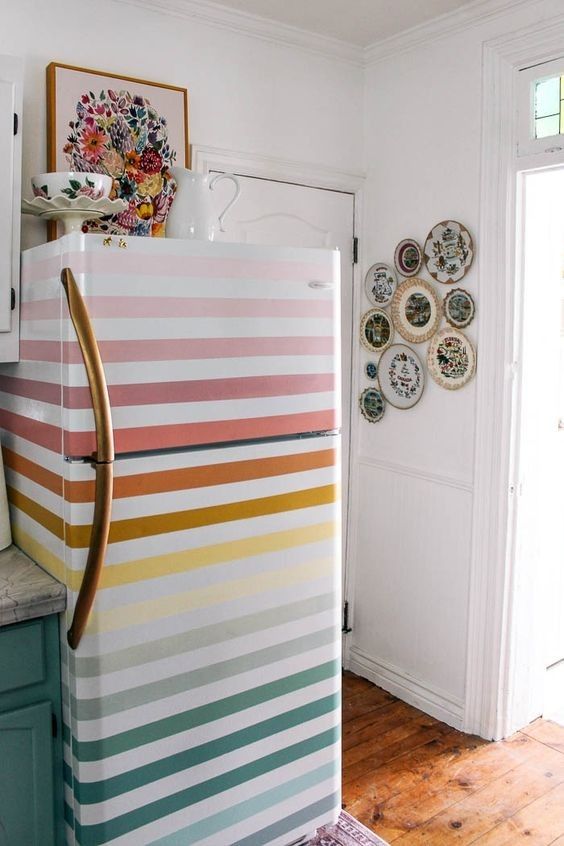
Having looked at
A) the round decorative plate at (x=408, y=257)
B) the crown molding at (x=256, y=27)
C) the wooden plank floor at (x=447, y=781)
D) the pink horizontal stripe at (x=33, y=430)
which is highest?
the crown molding at (x=256, y=27)

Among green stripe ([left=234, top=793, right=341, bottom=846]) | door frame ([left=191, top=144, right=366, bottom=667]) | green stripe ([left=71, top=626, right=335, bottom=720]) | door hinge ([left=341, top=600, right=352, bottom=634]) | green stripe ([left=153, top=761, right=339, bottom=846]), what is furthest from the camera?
door hinge ([left=341, top=600, right=352, bottom=634])

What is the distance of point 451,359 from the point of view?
278cm

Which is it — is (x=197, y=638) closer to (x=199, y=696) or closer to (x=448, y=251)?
(x=199, y=696)

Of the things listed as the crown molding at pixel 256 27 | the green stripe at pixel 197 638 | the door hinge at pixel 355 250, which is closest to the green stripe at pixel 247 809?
the green stripe at pixel 197 638

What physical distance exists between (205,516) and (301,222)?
60.7 inches

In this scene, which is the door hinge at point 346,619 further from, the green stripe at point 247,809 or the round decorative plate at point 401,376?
the green stripe at point 247,809

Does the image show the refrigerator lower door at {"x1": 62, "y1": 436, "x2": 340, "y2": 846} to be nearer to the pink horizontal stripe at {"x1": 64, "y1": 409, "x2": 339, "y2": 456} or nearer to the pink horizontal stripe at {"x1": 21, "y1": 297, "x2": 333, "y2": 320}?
the pink horizontal stripe at {"x1": 64, "y1": 409, "x2": 339, "y2": 456}

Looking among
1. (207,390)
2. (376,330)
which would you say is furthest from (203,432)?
(376,330)

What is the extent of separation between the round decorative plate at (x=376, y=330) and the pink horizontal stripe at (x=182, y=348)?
1.10 metres

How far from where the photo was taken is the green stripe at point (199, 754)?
1710 mm

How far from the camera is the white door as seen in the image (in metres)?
2.78

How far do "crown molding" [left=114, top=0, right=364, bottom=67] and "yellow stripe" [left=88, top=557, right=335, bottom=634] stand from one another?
72.6 inches

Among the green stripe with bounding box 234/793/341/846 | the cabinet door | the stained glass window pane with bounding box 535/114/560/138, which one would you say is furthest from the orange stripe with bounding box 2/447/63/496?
the stained glass window pane with bounding box 535/114/560/138

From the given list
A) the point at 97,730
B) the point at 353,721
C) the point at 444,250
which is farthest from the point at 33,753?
the point at 444,250
